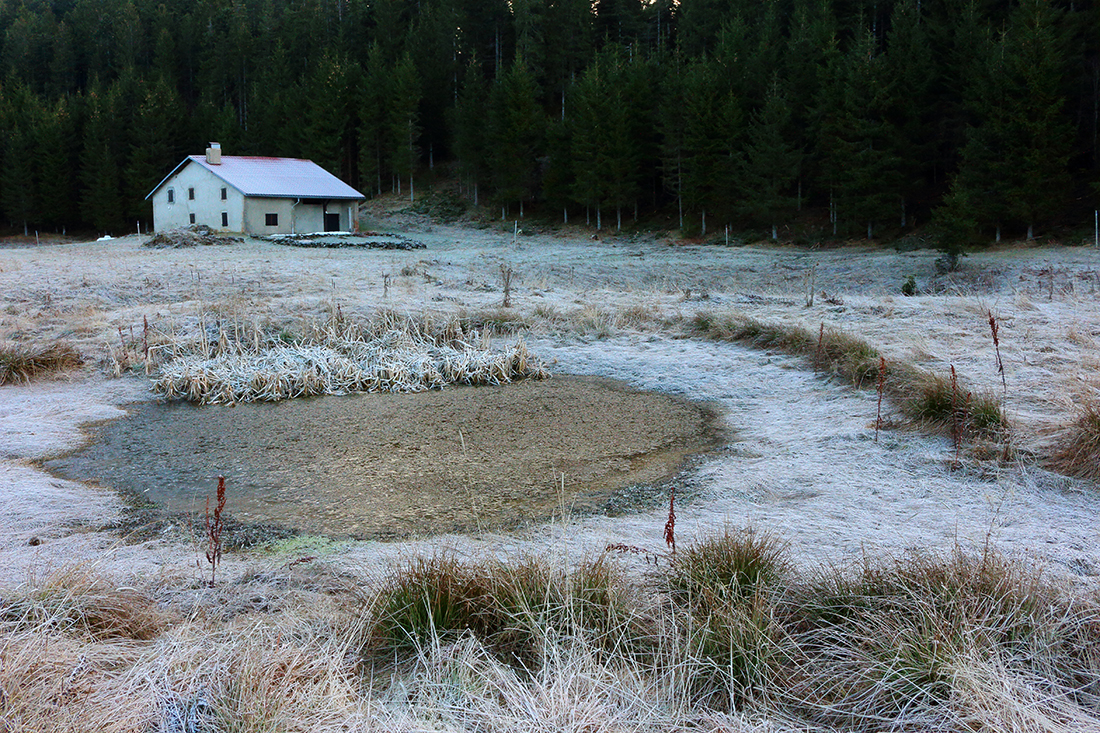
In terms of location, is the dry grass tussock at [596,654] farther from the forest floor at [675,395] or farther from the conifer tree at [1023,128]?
the conifer tree at [1023,128]

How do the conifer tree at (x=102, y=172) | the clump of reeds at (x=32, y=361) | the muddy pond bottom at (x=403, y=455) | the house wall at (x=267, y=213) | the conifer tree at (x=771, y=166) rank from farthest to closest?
1. the conifer tree at (x=102, y=172)
2. the house wall at (x=267, y=213)
3. the conifer tree at (x=771, y=166)
4. the clump of reeds at (x=32, y=361)
5. the muddy pond bottom at (x=403, y=455)

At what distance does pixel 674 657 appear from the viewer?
3.24 meters

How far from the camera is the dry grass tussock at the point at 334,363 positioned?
32.9 feet

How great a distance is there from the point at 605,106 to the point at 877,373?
108 ft

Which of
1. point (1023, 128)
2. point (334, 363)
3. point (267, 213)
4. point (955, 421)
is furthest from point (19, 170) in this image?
point (955, 421)

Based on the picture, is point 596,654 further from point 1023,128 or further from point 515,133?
point 515,133

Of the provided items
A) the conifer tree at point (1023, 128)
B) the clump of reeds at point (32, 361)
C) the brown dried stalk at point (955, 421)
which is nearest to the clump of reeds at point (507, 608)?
the brown dried stalk at point (955, 421)

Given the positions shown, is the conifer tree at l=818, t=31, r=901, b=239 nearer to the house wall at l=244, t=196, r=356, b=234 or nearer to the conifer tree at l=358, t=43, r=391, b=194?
the house wall at l=244, t=196, r=356, b=234

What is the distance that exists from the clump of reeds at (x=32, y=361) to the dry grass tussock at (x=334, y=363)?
46.5 inches

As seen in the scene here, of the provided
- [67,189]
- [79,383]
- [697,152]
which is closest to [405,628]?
[79,383]

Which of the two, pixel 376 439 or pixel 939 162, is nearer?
pixel 376 439

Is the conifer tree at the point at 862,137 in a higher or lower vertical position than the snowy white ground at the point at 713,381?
higher

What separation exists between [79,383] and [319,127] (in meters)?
45.5

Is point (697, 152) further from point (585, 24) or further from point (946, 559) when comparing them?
point (946, 559)
